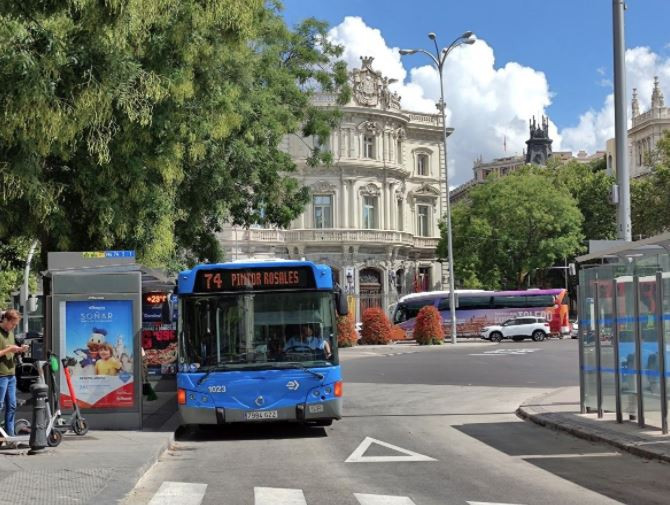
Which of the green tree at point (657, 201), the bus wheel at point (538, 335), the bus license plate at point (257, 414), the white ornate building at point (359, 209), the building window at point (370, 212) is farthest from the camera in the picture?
the building window at point (370, 212)

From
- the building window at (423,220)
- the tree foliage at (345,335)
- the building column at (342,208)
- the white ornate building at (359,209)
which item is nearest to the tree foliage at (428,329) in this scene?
the tree foliage at (345,335)

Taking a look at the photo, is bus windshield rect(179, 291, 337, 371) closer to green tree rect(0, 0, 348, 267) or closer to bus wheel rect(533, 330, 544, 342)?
green tree rect(0, 0, 348, 267)

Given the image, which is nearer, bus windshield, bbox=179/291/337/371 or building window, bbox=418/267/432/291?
bus windshield, bbox=179/291/337/371

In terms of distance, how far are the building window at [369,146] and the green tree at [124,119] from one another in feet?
150

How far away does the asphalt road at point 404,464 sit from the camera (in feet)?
29.6

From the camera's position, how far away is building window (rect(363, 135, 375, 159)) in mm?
71688

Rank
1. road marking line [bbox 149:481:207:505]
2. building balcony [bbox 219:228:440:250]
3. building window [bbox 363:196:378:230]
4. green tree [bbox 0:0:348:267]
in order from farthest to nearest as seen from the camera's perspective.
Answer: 1. building window [bbox 363:196:378:230]
2. building balcony [bbox 219:228:440:250]
3. green tree [bbox 0:0:348:267]
4. road marking line [bbox 149:481:207:505]

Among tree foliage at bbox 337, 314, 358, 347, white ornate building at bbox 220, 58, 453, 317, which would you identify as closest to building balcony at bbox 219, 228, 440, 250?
white ornate building at bbox 220, 58, 453, 317

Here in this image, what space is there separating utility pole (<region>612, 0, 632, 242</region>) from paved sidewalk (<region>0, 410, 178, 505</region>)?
8.07m

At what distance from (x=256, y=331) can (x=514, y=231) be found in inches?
2324

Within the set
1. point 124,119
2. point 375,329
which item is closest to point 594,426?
point 124,119

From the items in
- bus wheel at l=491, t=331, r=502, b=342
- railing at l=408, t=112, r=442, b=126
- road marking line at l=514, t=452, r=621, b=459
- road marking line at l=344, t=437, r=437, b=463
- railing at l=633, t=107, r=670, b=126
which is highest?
railing at l=633, t=107, r=670, b=126

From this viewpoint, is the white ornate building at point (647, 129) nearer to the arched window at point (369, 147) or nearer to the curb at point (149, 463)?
the arched window at point (369, 147)

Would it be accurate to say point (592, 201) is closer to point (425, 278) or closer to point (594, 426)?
point (425, 278)
